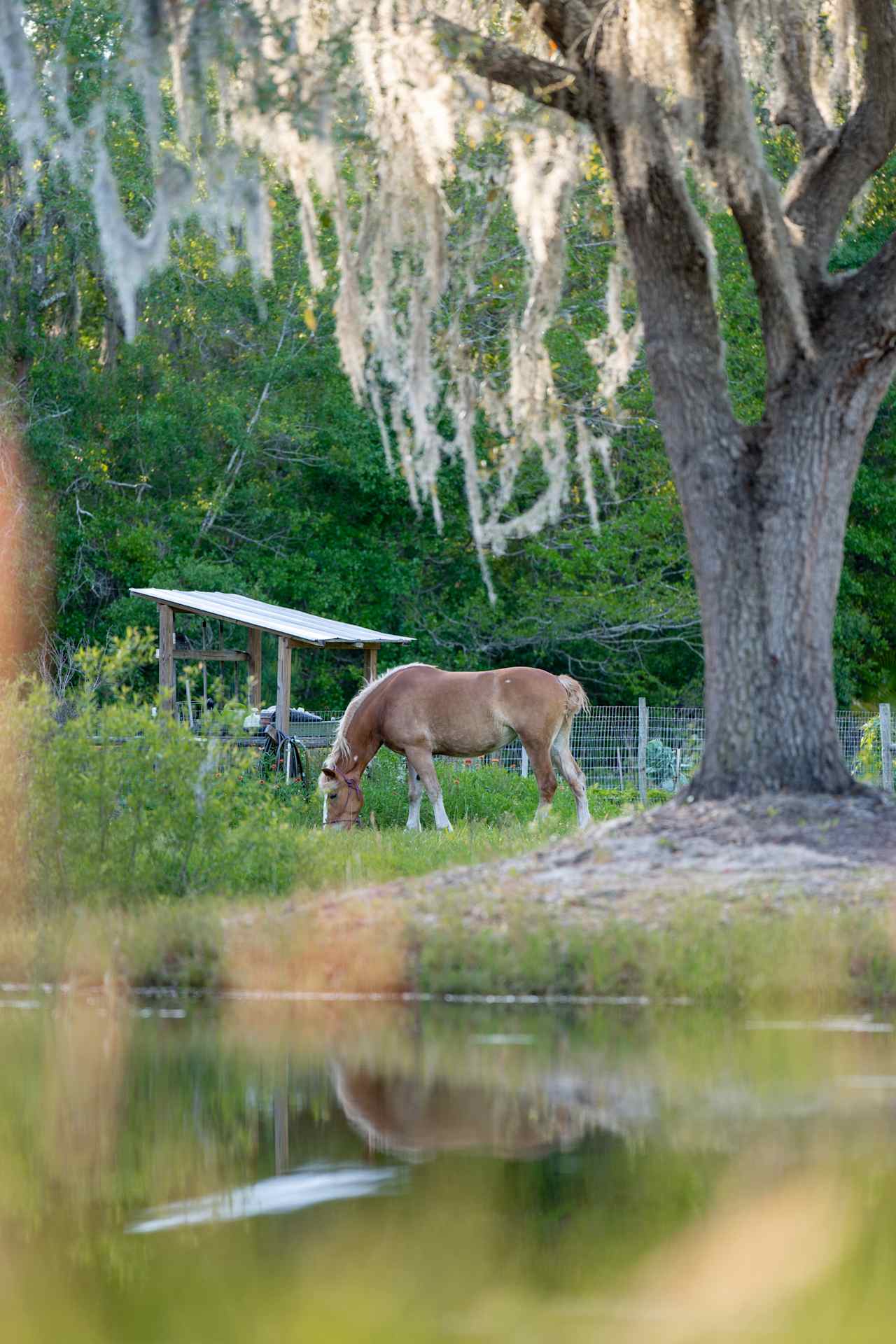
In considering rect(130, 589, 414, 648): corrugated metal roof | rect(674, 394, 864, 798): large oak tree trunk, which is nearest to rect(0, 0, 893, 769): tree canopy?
rect(674, 394, 864, 798): large oak tree trunk

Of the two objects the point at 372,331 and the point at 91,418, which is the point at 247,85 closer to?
the point at 372,331

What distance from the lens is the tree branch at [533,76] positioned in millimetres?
10891

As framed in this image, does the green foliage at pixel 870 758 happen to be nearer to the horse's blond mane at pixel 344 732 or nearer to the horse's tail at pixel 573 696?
the horse's tail at pixel 573 696

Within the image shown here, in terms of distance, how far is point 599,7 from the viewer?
11.0 m

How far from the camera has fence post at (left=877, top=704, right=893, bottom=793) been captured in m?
22.1

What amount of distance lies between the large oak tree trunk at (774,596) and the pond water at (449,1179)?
319 cm

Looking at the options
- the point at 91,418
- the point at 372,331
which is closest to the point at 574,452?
the point at 91,418

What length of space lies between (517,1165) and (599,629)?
29.0m

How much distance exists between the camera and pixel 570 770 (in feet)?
62.1

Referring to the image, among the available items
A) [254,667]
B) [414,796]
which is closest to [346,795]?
[414,796]

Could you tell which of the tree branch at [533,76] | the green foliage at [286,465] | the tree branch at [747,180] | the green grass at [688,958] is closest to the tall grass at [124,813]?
the green grass at [688,958]

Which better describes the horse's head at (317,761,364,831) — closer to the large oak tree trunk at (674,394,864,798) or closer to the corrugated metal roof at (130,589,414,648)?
the corrugated metal roof at (130,589,414,648)

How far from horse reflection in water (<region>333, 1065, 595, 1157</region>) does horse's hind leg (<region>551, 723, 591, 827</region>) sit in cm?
1126

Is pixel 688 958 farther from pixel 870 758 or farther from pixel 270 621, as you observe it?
pixel 270 621
